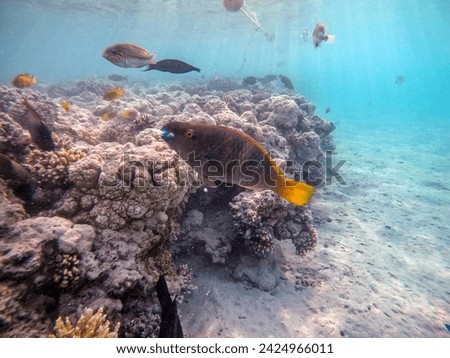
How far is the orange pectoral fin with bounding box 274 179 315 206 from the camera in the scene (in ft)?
5.38

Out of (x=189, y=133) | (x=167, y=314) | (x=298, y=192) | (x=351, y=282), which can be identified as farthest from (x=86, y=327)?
(x=351, y=282)

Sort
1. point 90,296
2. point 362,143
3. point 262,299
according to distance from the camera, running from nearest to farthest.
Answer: point 90,296
point 262,299
point 362,143

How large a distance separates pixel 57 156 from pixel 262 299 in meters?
4.18

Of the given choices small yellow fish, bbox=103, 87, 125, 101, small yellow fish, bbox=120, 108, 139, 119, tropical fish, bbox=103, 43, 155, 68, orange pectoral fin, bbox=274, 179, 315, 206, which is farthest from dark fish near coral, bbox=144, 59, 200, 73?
orange pectoral fin, bbox=274, 179, 315, 206

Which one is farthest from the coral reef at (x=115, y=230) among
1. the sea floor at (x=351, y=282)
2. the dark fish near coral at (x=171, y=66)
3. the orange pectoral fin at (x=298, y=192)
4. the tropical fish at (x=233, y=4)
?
the tropical fish at (x=233, y=4)

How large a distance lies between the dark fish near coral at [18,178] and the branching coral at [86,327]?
71.4 inches

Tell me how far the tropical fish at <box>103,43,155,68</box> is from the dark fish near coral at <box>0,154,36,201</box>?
2354 millimetres

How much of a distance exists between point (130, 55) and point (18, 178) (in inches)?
102

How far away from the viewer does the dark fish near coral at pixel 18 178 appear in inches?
119

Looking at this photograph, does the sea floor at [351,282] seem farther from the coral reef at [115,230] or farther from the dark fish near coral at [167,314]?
the dark fish near coral at [167,314]

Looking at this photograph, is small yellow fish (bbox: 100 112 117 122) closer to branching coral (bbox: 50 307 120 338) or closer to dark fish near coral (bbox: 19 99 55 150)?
dark fish near coral (bbox: 19 99 55 150)
